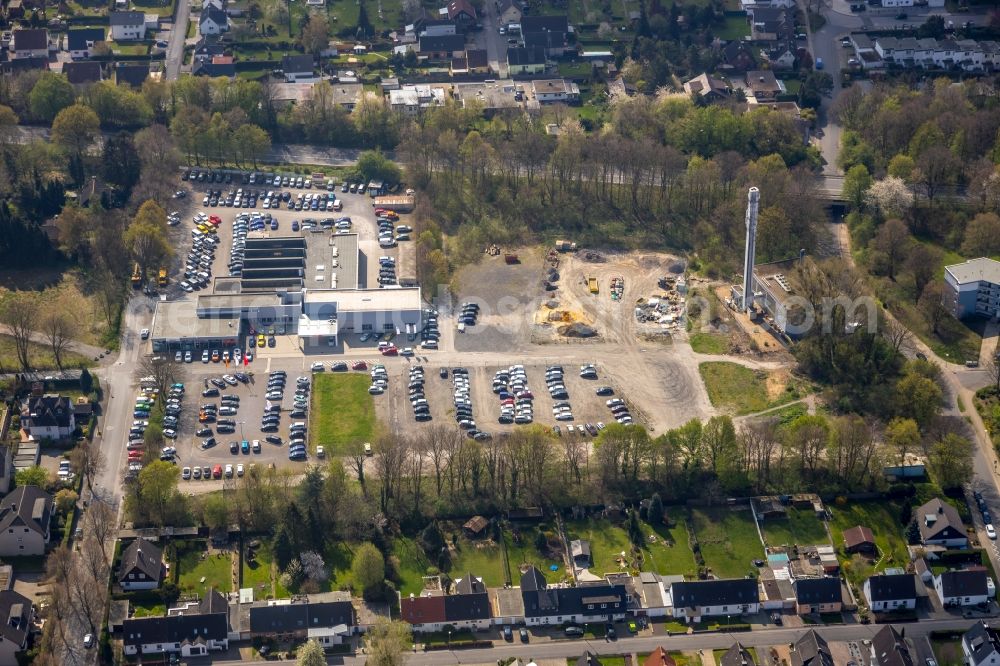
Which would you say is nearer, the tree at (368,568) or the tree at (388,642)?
the tree at (388,642)

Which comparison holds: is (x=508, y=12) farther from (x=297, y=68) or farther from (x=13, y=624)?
(x=13, y=624)

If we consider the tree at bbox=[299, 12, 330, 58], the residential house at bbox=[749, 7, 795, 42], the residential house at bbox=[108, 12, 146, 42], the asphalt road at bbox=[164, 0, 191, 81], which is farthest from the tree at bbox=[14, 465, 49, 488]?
the residential house at bbox=[749, 7, 795, 42]

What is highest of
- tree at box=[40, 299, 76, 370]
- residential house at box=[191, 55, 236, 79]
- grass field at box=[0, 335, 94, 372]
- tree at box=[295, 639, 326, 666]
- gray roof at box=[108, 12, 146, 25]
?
gray roof at box=[108, 12, 146, 25]

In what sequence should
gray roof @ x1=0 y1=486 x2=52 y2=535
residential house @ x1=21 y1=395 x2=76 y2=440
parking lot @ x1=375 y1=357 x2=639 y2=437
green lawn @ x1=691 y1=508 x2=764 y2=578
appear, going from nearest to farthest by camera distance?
gray roof @ x1=0 y1=486 x2=52 y2=535 < green lawn @ x1=691 y1=508 x2=764 y2=578 < residential house @ x1=21 y1=395 x2=76 y2=440 < parking lot @ x1=375 y1=357 x2=639 y2=437

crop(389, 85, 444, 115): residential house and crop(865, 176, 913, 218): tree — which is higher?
crop(389, 85, 444, 115): residential house

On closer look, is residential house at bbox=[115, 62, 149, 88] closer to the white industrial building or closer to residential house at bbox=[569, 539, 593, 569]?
the white industrial building

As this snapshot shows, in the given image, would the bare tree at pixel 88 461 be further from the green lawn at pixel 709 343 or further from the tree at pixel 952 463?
the tree at pixel 952 463

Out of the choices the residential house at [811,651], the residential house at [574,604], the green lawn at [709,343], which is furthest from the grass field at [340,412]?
the residential house at [811,651]

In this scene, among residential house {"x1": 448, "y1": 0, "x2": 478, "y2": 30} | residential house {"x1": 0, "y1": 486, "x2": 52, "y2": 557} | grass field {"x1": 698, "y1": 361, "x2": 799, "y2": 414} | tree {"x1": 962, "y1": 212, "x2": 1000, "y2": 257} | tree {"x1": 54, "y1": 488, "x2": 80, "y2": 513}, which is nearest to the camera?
residential house {"x1": 0, "y1": 486, "x2": 52, "y2": 557}
